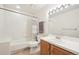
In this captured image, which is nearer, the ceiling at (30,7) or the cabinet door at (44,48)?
the ceiling at (30,7)

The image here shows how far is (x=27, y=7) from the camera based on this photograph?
39.6 inches

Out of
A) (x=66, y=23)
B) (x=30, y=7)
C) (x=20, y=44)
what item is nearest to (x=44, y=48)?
(x=20, y=44)

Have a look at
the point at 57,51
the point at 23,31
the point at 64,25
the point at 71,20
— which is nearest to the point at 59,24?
the point at 64,25

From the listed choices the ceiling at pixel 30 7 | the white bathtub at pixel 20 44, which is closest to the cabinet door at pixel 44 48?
the white bathtub at pixel 20 44

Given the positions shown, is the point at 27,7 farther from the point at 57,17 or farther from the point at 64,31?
the point at 64,31

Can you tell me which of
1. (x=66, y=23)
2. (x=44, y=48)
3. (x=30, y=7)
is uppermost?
(x=30, y=7)

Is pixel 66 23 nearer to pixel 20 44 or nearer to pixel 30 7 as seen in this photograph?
pixel 30 7

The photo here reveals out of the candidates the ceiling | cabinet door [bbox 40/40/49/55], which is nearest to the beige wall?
cabinet door [bbox 40/40/49/55]

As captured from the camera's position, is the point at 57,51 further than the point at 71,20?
No

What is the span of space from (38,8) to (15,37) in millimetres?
501

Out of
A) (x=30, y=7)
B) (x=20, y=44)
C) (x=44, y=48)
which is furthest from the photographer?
(x=44, y=48)

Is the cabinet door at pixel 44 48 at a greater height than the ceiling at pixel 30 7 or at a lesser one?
lesser

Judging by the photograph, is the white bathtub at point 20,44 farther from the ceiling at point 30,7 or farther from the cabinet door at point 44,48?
the ceiling at point 30,7

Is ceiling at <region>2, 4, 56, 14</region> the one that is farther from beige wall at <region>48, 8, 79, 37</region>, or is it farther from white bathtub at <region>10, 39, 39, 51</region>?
white bathtub at <region>10, 39, 39, 51</region>
